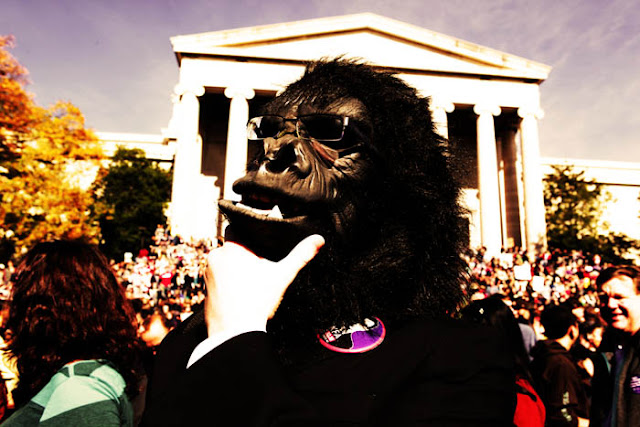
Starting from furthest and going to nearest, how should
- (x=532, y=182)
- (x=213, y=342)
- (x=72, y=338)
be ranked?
(x=532, y=182), (x=72, y=338), (x=213, y=342)

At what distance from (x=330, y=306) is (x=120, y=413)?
5.03 feet

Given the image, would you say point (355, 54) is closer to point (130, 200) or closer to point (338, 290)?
point (130, 200)

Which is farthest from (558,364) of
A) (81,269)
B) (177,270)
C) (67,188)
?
(67,188)

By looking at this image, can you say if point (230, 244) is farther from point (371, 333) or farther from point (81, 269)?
point (81, 269)

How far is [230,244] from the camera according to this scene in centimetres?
117

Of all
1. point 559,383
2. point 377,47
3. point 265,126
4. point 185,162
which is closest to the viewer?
point 265,126

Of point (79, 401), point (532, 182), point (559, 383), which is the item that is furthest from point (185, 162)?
point (79, 401)

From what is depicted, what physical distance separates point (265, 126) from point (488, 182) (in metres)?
32.3

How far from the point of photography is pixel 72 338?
2.37m

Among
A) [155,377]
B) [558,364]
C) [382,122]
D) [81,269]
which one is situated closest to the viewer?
[155,377]

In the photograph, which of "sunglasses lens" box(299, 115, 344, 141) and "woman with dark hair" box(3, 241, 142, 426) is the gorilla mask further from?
"woman with dark hair" box(3, 241, 142, 426)

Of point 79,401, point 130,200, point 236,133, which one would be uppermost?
point 236,133

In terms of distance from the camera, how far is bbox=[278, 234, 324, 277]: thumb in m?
1.09

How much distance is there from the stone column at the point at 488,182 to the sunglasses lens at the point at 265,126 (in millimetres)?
30175
